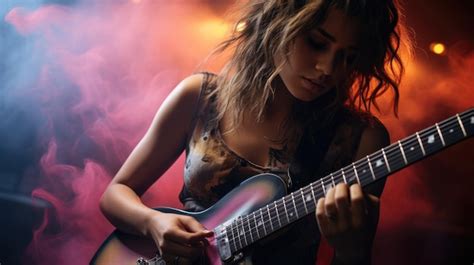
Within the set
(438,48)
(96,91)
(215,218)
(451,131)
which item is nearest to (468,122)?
(451,131)

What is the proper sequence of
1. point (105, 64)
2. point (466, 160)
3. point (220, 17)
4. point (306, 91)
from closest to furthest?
point (466, 160) → point (306, 91) → point (220, 17) → point (105, 64)

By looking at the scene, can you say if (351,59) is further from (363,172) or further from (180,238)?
(180,238)

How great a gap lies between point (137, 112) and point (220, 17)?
295mm

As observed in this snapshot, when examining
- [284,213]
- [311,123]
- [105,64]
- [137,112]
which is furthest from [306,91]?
[105,64]

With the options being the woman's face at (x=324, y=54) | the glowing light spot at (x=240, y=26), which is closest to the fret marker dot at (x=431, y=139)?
the woman's face at (x=324, y=54)

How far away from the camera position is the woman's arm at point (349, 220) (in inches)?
29.0

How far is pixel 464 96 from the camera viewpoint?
32.9 inches

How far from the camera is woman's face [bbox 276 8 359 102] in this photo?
→ 86 cm

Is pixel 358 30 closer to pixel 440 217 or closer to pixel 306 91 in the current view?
pixel 306 91

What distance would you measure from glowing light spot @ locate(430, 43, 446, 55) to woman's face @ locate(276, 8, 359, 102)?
136 millimetres

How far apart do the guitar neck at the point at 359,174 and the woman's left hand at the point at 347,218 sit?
27 millimetres

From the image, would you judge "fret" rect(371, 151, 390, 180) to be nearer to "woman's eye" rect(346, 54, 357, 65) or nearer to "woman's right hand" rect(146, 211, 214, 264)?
"woman's eye" rect(346, 54, 357, 65)

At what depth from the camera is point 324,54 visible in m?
0.87

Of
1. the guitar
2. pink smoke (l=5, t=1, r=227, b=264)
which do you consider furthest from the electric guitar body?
pink smoke (l=5, t=1, r=227, b=264)
